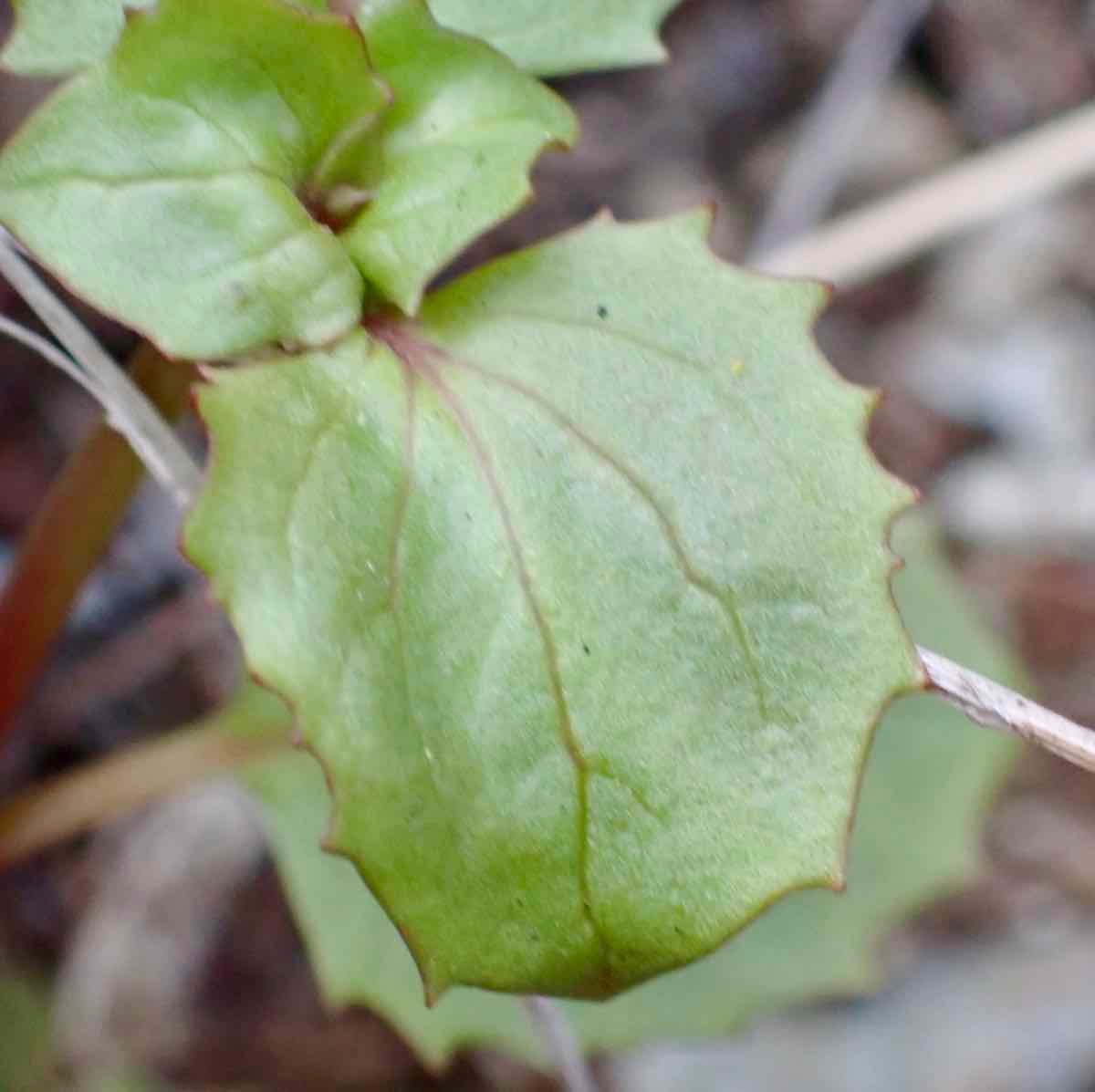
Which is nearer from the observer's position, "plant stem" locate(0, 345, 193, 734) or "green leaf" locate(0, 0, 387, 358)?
"green leaf" locate(0, 0, 387, 358)

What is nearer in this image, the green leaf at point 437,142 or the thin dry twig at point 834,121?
the green leaf at point 437,142

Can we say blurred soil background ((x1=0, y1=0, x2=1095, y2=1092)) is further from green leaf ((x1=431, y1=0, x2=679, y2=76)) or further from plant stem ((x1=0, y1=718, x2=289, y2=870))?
green leaf ((x1=431, y1=0, x2=679, y2=76))

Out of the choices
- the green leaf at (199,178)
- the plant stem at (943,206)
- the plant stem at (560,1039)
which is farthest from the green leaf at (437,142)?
the plant stem at (943,206)

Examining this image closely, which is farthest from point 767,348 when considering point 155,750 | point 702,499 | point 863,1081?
point 863,1081

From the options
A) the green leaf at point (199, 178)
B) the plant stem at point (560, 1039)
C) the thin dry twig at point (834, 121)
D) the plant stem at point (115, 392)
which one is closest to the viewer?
the green leaf at point (199, 178)

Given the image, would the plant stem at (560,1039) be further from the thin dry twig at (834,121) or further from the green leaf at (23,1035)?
the thin dry twig at (834,121)

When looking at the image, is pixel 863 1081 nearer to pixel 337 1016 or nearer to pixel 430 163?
pixel 337 1016

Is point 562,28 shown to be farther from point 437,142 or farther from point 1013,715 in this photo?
point 1013,715

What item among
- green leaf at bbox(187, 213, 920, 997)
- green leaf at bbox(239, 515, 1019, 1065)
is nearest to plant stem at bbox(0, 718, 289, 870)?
green leaf at bbox(239, 515, 1019, 1065)
